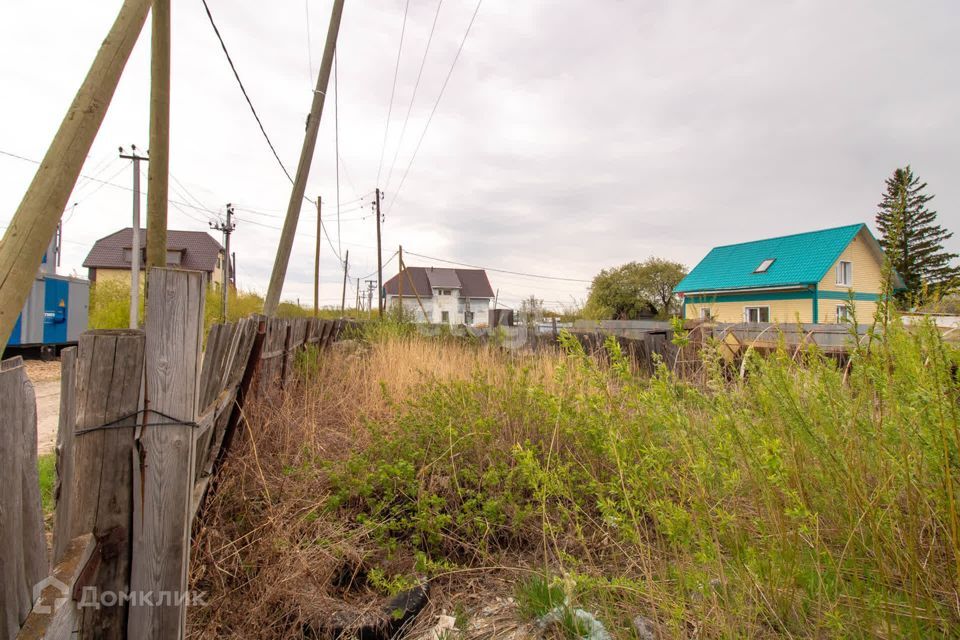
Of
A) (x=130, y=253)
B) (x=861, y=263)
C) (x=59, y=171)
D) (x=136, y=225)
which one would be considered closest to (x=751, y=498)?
(x=59, y=171)

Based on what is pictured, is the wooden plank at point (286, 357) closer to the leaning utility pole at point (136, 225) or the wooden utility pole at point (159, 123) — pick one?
the wooden utility pole at point (159, 123)

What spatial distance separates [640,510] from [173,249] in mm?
43455

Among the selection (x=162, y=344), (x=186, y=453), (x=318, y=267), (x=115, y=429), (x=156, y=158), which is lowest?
(x=186, y=453)

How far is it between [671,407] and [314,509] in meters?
1.88

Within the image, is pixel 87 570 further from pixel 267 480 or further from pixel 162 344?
pixel 267 480

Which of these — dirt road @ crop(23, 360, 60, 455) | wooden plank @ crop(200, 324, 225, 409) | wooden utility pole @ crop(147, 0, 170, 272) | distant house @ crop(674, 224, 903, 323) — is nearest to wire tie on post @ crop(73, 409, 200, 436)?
wooden plank @ crop(200, 324, 225, 409)

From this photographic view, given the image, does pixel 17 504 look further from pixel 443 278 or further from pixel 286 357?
pixel 443 278

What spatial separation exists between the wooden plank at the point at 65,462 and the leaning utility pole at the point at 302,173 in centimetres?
521

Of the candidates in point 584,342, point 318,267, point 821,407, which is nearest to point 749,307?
point 584,342

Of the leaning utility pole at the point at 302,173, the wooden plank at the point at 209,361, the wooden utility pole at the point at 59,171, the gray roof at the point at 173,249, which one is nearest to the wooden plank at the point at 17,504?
the wooden utility pole at the point at 59,171

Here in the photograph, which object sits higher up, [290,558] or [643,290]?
[643,290]

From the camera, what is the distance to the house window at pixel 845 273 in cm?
2078

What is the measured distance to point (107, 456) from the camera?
4.62 ft

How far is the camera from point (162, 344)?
1499mm
